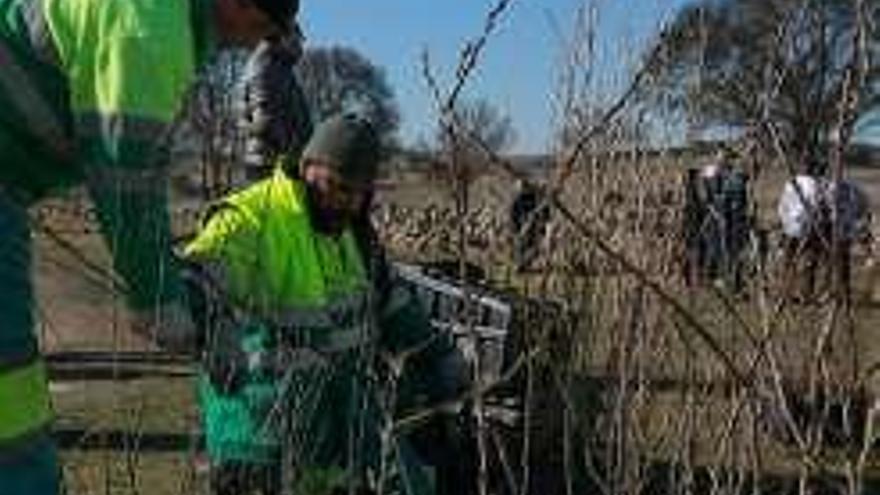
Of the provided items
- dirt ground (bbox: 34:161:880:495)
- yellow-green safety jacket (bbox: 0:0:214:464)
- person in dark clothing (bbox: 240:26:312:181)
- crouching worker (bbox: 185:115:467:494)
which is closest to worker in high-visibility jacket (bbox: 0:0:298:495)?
yellow-green safety jacket (bbox: 0:0:214:464)

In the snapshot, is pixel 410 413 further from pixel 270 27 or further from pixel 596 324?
pixel 270 27

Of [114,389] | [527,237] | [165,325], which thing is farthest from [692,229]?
[114,389]

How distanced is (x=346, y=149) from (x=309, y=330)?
482mm

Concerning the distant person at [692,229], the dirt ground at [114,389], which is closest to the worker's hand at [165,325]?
the dirt ground at [114,389]

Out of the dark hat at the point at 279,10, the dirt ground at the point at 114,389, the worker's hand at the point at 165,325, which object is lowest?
the dirt ground at the point at 114,389

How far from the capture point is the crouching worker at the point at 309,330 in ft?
15.9

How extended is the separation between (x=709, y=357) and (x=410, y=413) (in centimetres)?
201

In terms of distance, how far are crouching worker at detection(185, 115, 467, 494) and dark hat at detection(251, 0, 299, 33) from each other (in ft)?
3.44

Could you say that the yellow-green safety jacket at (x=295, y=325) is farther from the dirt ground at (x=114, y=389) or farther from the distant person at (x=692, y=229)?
the distant person at (x=692, y=229)

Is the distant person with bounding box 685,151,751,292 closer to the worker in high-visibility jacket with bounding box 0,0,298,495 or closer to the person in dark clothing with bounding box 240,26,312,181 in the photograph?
the worker in high-visibility jacket with bounding box 0,0,298,495

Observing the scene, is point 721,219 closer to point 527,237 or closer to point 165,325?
point 527,237

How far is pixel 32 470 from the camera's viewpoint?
351 cm

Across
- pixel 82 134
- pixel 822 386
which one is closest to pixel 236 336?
pixel 82 134

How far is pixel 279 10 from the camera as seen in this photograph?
3594mm
